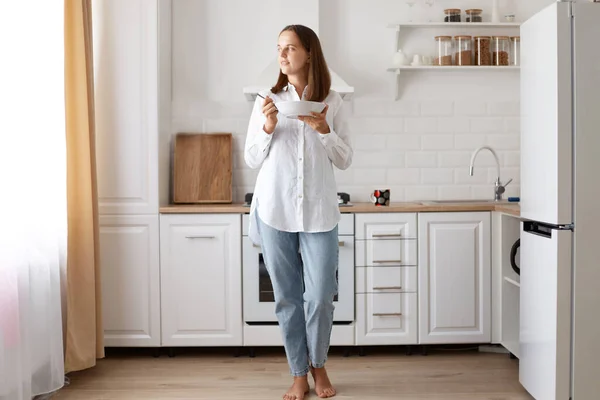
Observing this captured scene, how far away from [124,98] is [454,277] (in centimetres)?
194

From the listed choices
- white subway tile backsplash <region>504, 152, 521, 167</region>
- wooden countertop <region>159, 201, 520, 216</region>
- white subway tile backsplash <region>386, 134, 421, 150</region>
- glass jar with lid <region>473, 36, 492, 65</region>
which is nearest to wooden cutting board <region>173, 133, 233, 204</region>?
wooden countertop <region>159, 201, 520, 216</region>

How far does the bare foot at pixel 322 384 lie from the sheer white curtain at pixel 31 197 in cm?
108

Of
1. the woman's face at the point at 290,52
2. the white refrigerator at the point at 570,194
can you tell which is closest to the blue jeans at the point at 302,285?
the woman's face at the point at 290,52

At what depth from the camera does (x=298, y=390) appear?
9.27 ft

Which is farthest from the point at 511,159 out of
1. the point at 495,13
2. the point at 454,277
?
the point at 454,277

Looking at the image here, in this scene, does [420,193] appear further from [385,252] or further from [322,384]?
[322,384]

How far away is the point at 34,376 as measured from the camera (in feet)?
8.91

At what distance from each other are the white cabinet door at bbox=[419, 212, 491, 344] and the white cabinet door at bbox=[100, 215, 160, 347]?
4.53ft

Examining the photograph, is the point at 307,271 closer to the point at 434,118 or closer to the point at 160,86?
the point at 160,86

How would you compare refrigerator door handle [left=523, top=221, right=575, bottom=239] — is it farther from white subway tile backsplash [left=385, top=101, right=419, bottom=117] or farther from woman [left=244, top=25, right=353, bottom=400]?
white subway tile backsplash [left=385, top=101, right=419, bottom=117]

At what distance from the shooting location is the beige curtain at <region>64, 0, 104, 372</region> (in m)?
3.10

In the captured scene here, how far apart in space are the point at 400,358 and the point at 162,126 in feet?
5.78

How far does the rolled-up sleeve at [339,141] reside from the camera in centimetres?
264

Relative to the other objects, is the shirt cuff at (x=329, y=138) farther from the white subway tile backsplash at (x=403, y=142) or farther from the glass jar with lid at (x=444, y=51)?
the glass jar with lid at (x=444, y=51)
